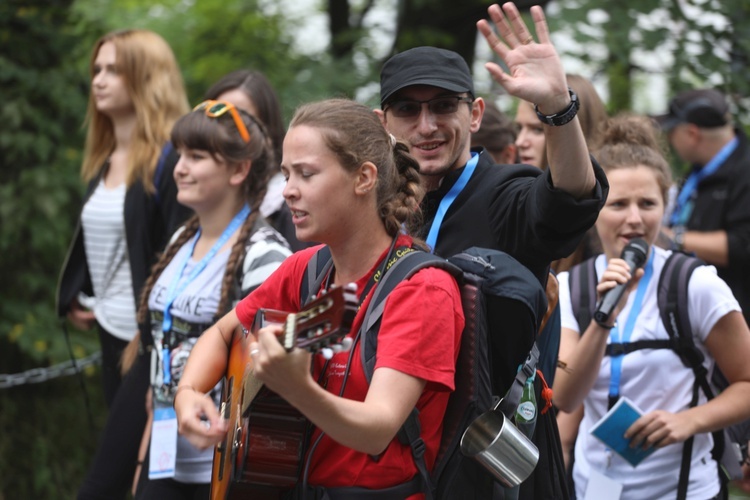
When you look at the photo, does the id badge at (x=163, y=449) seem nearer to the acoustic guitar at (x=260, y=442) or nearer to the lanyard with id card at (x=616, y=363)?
the acoustic guitar at (x=260, y=442)

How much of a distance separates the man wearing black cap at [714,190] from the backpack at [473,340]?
3168 mm

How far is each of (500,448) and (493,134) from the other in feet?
8.05

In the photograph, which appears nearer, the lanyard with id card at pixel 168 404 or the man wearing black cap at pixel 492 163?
the man wearing black cap at pixel 492 163

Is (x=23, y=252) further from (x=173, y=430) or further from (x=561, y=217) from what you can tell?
(x=561, y=217)

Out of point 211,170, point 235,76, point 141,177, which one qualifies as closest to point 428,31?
point 235,76

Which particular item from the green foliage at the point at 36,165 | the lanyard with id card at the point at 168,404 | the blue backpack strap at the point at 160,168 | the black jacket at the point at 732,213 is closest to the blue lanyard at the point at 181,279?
the lanyard with id card at the point at 168,404

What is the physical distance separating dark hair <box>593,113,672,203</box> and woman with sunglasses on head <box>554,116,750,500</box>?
0.16 feet

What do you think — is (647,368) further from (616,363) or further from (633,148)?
(633,148)

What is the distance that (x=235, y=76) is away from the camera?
18.1ft

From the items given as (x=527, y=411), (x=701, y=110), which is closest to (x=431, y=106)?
(x=527, y=411)

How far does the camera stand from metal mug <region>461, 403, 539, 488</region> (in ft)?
8.99

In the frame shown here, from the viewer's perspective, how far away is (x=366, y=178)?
2.86 metres

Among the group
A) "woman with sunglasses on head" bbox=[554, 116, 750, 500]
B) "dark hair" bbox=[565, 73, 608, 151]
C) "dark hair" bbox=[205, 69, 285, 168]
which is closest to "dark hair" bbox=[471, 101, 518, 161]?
"dark hair" bbox=[565, 73, 608, 151]

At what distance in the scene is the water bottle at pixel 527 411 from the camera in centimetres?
306
